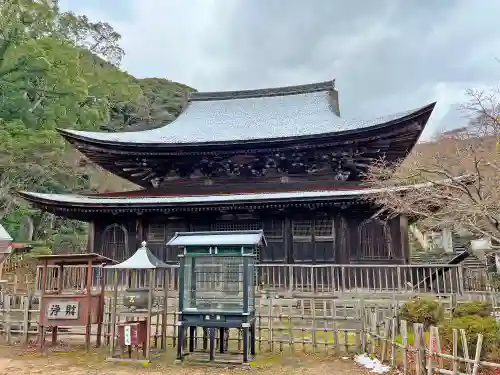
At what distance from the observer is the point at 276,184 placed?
15.3 m

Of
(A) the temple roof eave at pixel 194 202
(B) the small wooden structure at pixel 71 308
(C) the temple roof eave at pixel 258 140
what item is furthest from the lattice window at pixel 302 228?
(B) the small wooden structure at pixel 71 308

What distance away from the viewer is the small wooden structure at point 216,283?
7863 mm

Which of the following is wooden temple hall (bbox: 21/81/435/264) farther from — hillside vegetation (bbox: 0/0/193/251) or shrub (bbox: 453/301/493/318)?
hillside vegetation (bbox: 0/0/193/251)

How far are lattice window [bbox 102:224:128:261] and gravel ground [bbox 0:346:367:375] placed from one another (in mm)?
6473

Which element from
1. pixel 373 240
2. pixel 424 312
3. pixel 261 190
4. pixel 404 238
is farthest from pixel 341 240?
pixel 424 312

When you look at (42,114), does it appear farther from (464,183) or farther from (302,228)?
(464,183)

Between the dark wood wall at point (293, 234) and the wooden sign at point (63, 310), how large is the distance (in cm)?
559

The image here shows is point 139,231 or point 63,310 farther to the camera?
point 139,231

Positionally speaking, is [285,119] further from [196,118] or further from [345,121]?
[196,118]

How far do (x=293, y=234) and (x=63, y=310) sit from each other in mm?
7516

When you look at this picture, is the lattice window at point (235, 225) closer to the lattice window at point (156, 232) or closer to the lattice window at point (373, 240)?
the lattice window at point (156, 232)

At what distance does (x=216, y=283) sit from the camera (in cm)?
825

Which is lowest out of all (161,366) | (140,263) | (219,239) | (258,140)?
(161,366)

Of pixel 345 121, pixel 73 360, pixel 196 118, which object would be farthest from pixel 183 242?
pixel 196 118
